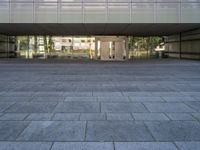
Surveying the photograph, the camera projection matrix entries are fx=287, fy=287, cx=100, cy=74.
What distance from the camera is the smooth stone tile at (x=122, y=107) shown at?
→ 25.9ft

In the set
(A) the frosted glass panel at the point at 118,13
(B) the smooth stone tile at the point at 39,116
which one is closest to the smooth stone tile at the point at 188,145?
(B) the smooth stone tile at the point at 39,116

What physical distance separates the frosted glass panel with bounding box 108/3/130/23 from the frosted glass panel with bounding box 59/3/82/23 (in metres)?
2.91

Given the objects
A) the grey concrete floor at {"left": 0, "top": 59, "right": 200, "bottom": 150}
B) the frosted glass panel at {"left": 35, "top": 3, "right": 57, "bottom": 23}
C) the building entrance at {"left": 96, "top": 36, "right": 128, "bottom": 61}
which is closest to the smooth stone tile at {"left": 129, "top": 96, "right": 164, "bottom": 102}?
the grey concrete floor at {"left": 0, "top": 59, "right": 200, "bottom": 150}

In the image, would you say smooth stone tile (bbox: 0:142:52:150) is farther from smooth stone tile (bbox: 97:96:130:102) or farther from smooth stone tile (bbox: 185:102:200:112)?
smooth stone tile (bbox: 185:102:200:112)

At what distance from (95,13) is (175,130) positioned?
902 inches

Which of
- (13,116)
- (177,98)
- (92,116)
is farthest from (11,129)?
(177,98)

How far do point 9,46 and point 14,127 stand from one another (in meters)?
43.1

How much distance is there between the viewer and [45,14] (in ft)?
90.9

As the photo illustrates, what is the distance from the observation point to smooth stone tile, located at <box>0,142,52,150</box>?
496 centimetres

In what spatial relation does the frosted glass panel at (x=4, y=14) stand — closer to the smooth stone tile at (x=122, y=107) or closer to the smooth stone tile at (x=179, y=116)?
the smooth stone tile at (x=122, y=107)

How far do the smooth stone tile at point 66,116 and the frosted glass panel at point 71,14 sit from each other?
21.2 m

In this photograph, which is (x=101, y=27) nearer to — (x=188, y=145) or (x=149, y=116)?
(x=149, y=116)

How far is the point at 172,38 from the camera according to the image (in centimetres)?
4544

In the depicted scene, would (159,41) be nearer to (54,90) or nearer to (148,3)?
(148,3)
